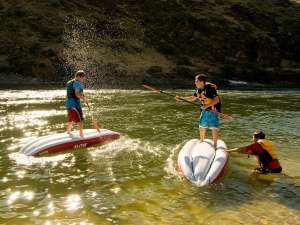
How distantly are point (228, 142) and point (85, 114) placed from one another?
39.1 ft

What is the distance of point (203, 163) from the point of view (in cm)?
1239

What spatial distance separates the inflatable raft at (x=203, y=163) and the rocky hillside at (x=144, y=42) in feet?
129

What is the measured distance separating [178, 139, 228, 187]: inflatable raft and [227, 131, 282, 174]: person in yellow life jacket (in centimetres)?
84

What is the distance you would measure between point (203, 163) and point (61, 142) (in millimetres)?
5633

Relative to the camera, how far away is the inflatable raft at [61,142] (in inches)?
575

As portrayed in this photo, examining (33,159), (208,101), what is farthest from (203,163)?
(33,159)

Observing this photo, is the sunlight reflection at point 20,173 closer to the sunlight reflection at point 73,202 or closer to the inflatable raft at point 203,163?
the sunlight reflection at point 73,202

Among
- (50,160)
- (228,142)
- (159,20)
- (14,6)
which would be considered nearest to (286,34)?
(159,20)

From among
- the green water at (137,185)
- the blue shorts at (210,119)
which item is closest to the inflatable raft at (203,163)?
the green water at (137,185)

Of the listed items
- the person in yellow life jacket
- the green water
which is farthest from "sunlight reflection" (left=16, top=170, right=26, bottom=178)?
the person in yellow life jacket

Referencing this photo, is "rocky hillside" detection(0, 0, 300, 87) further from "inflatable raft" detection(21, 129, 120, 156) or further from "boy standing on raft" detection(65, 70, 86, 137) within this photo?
"boy standing on raft" detection(65, 70, 86, 137)

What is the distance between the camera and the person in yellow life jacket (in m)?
12.3

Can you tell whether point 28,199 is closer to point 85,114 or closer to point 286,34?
point 85,114

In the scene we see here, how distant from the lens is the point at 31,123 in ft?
73.5
